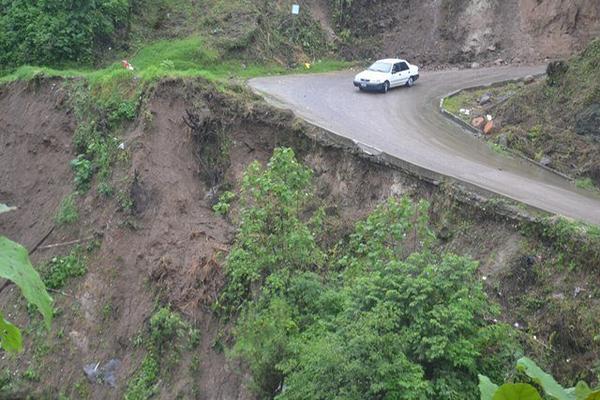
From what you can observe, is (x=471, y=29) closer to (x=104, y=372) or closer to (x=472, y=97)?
(x=472, y=97)

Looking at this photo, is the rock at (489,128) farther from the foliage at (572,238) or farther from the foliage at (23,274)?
the foliage at (23,274)

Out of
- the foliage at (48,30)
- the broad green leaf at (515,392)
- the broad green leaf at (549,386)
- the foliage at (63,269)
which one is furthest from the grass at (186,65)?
the broad green leaf at (515,392)

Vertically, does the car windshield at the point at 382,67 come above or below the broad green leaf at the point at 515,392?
below

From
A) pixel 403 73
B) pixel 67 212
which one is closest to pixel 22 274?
pixel 67 212

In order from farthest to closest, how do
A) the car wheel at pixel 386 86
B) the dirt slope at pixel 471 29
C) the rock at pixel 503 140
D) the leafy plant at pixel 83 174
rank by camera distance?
the dirt slope at pixel 471 29, the car wheel at pixel 386 86, the leafy plant at pixel 83 174, the rock at pixel 503 140

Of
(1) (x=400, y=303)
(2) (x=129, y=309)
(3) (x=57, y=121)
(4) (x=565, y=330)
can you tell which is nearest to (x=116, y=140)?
(3) (x=57, y=121)

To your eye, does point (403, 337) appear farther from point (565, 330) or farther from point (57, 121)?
point (57, 121)

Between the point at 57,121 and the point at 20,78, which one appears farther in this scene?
the point at 20,78
